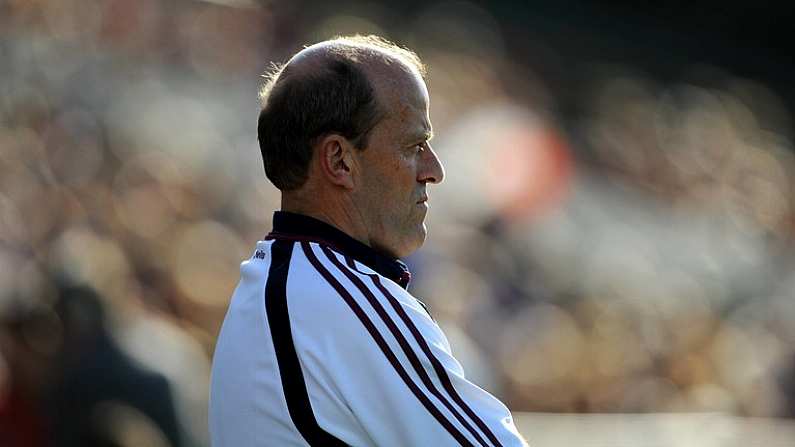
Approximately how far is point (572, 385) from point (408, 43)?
2010mm

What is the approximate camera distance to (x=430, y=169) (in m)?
1.55

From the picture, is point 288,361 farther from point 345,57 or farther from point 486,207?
point 486,207

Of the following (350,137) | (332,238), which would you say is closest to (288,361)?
(332,238)

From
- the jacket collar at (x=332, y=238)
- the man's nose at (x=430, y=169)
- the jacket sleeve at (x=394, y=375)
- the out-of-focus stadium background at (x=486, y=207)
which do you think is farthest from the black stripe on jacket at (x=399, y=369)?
the out-of-focus stadium background at (x=486, y=207)

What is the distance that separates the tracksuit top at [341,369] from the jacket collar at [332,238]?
0.09 ft

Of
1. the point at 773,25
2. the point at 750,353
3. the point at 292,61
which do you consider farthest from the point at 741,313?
the point at 292,61

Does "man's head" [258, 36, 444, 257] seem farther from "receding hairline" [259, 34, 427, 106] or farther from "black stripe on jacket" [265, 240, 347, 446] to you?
"black stripe on jacket" [265, 240, 347, 446]

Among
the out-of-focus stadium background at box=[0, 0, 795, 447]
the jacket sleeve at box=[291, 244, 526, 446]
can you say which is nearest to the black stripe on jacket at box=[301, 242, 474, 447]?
the jacket sleeve at box=[291, 244, 526, 446]

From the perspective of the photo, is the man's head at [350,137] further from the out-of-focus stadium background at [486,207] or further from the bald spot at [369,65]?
the out-of-focus stadium background at [486,207]

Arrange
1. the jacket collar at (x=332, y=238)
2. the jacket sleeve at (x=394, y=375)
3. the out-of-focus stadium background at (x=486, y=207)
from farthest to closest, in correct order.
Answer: the out-of-focus stadium background at (x=486, y=207) → the jacket collar at (x=332, y=238) → the jacket sleeve at (x=394, y=375)

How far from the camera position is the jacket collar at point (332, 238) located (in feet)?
4.77

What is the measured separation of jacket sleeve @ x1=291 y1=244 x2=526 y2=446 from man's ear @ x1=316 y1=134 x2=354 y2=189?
0.61 feet

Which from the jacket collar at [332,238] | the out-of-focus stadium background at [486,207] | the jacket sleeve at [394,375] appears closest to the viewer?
the jacket sleeve at [394,375]

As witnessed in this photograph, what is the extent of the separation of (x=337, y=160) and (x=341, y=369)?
1.02 feet
